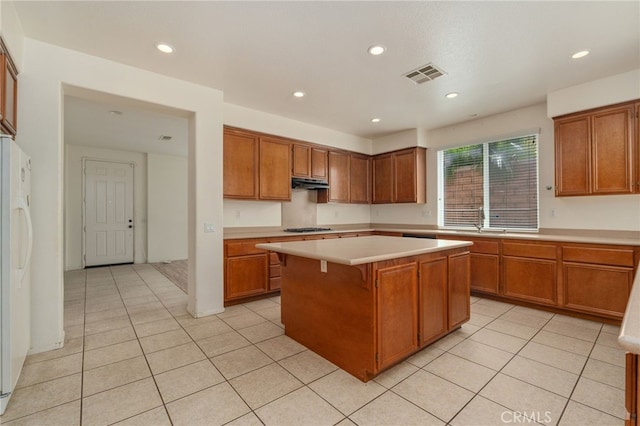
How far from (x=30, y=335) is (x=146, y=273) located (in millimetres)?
3523

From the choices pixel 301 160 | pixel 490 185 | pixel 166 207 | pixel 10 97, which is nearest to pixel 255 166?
pixel 301 160

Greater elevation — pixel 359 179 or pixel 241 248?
pixel 359 179

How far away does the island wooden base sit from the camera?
6.81ft

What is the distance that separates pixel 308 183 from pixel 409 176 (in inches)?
75.2

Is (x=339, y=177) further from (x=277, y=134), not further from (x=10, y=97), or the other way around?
(x=10, y=97)

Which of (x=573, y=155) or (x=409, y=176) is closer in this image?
(x=573, y=155)

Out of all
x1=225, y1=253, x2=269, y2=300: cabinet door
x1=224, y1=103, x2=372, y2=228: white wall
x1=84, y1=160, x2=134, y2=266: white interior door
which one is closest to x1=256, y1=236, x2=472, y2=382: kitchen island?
x1=225, y1=253, x2=269, y2=300: cabinet door

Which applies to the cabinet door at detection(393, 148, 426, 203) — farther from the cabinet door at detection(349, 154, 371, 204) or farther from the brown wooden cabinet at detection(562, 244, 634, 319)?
the brown wooden cabinet at detection(562, 244, 634, 319)

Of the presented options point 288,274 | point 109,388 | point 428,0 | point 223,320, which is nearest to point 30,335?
point 109,388

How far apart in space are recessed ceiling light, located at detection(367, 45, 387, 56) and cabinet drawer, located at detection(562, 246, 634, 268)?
3.06 meters

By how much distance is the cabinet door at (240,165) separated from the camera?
4.00 m

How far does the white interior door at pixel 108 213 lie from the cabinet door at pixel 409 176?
611 centimetres

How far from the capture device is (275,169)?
4.51 meters

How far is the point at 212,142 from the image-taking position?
3.53 meters
